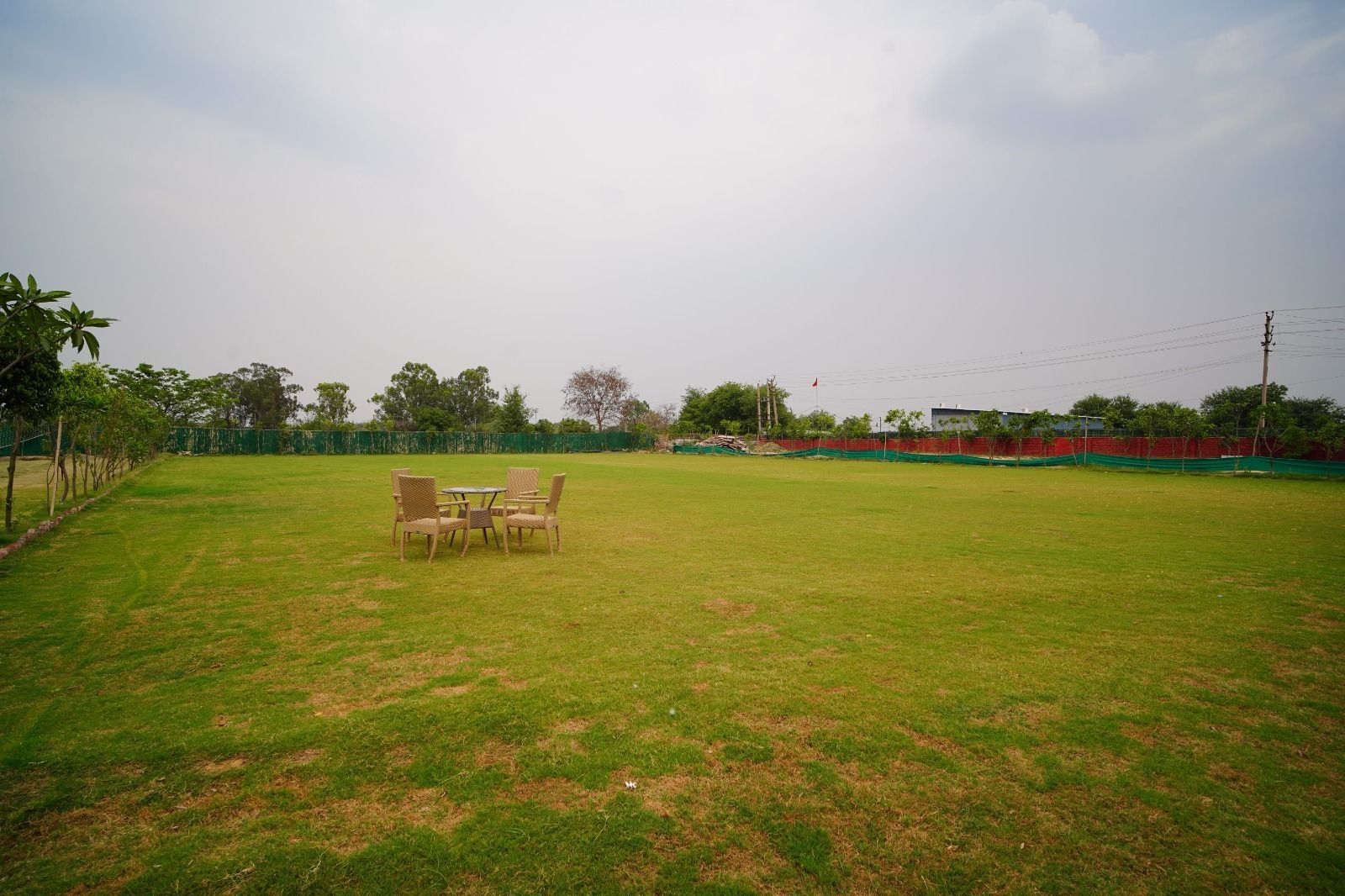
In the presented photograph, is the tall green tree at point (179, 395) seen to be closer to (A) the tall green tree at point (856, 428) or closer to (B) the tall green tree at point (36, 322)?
(B) the tall green tree at point (36, 322)

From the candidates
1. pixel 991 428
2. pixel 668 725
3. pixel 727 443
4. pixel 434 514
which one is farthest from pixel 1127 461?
pixel 668 725

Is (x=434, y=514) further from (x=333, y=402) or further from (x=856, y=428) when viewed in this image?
(x=333, y=402)

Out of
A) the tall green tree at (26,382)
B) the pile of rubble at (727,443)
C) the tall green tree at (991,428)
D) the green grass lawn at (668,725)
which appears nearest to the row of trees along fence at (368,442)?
the pile of rubble at (727,443)

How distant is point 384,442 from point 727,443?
28.5 meters

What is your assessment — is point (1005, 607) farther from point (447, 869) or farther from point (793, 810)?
point (447, 869)

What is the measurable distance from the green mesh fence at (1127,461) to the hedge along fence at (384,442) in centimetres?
2067

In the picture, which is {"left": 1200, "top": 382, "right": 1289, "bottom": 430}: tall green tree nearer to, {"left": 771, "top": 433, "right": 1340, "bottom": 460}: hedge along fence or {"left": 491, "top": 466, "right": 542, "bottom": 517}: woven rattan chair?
{"left": 771, "top": 433, "right": 1340, "bottom": 460}: hedge along fence

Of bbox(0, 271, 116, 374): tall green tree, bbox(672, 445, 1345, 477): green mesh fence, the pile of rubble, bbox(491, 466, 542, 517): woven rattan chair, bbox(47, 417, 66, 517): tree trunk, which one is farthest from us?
the pile of rubble

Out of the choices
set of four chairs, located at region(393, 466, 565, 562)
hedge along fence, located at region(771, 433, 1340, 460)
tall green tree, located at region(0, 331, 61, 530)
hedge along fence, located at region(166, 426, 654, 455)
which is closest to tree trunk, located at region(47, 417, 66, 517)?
tall green tree, located at region(0, 331, 61, 530)

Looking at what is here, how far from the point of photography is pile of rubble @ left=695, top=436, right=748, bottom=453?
184 feet

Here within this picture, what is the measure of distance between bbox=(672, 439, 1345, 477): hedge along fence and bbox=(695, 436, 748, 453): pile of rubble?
668 centimetres

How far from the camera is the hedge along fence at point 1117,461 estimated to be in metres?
A: 24.9

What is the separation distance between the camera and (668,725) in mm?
3453

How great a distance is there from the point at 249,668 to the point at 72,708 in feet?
2.86
